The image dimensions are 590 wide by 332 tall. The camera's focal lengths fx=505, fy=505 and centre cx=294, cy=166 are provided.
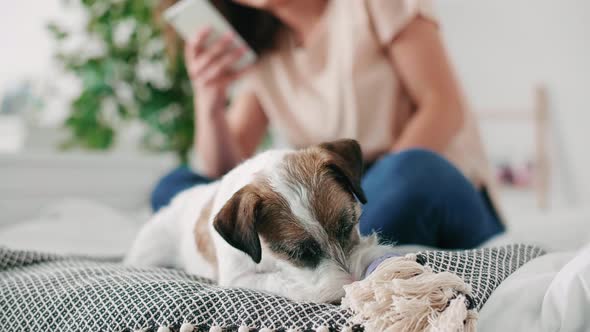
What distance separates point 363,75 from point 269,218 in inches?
46.9

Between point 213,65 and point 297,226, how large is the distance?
3.94ft

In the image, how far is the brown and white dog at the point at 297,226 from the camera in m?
1.02

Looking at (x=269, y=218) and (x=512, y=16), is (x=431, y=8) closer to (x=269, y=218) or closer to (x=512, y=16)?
(x=269, y=218)

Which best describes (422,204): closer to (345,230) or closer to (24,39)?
(345,230)

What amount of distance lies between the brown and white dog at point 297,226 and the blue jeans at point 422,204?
0.80ft

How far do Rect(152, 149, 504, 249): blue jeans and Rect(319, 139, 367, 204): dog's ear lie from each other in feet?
0.72

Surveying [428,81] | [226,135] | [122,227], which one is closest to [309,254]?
[428,81]

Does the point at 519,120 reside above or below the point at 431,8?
below

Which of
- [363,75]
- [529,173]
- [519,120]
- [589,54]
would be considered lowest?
[529,173]

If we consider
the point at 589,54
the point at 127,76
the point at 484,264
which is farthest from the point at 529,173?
the point at 484,264

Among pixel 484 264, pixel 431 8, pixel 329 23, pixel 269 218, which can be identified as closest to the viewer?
pixel 484 264

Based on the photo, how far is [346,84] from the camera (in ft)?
7.02

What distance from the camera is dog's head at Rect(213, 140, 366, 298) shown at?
1.03 metres

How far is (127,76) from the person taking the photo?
3.34 m
